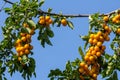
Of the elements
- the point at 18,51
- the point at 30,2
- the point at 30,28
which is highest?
the point at 30,2

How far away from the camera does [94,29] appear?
23.5 ft

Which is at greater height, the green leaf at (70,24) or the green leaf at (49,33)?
the green leaf at (70,24)

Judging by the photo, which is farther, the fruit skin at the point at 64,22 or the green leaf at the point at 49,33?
the fruit skin at the point at 64,22

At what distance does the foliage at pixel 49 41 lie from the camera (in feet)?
21.6

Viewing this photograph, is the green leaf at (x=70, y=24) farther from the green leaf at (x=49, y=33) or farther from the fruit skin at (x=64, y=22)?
the green leaf at (x=49, y=33)

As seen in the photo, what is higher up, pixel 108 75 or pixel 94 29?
pixel 94 29

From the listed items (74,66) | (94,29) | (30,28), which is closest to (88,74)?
(74,66)

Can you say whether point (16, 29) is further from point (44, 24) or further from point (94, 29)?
point (94, 29)

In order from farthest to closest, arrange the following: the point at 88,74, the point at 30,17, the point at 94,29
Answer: the point at 30,17 < the point at 94,29 < the point at 88,74

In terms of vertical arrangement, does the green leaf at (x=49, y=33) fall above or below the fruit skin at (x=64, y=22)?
below

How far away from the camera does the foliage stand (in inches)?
260

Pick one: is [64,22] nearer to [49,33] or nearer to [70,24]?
[70,24]

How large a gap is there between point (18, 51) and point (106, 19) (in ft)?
4.71

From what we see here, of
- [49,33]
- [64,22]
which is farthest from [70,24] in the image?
[49,33]
